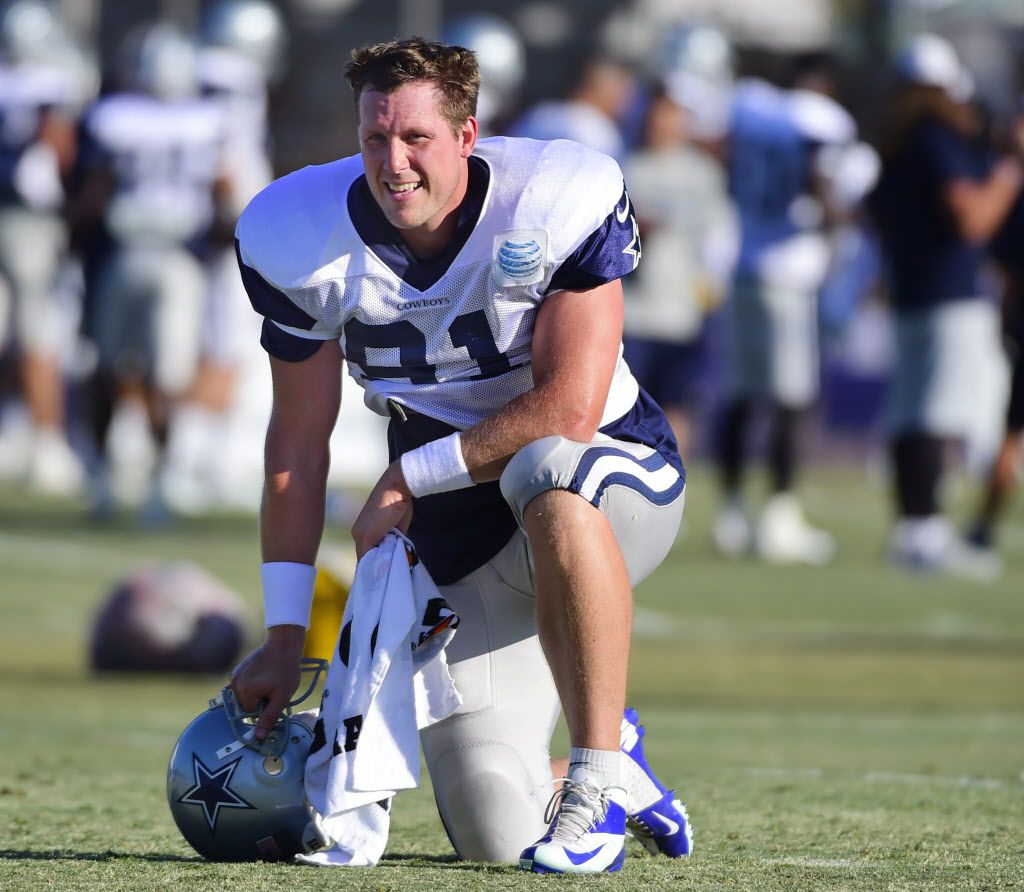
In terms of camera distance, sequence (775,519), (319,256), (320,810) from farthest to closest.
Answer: (775,519) → (319,256) → (320,810)

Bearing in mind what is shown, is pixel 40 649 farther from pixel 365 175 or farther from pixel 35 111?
pixel 35 111

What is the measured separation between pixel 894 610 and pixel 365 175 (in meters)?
5.16

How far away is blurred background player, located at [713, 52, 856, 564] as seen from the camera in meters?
10.1

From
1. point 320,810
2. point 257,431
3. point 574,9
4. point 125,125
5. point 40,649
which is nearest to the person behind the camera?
point 320,810

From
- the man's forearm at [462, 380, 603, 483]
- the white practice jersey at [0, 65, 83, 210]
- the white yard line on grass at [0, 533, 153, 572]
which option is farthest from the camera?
the white practice jersey at [0, 65, 83, 210]

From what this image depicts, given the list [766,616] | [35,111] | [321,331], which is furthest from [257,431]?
[321,331]

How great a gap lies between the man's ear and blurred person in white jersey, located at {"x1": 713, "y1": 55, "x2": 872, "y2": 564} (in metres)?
6.68

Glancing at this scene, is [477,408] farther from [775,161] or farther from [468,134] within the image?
[775,161]

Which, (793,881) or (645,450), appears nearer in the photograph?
(793,881)

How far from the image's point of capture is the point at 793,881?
10.1 ft

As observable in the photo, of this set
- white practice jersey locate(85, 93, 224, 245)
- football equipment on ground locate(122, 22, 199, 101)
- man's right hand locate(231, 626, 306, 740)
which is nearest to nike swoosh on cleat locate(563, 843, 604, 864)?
man's right hand locate(231, 626, 306, 740)

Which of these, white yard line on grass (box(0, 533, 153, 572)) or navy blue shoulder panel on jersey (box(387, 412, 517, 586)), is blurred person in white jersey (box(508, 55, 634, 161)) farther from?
navy blue shoulder panel on jersey (box(387, 412, 517, 586))

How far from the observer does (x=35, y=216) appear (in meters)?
A: 12.4

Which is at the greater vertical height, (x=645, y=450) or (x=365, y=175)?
(x=365, y=175)
